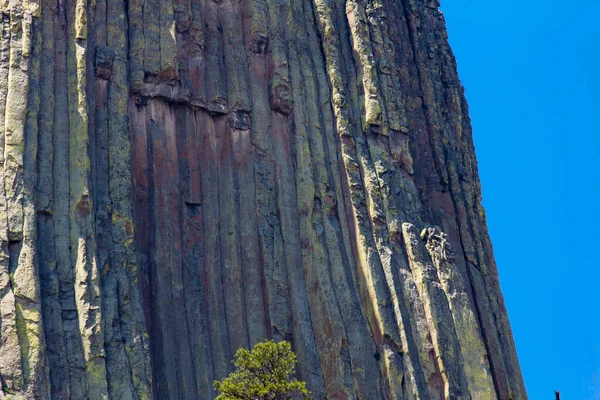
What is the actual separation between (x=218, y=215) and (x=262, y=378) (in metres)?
12.3

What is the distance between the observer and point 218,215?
56562mm

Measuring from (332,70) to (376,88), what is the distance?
93.3 inches

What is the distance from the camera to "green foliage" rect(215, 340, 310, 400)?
45531 mm

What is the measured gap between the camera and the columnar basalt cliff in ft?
161

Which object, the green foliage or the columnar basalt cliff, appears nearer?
the green foliage

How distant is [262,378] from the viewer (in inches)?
1811

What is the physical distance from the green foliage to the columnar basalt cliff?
4.63 metres

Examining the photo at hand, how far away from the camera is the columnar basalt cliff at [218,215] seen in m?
49.1

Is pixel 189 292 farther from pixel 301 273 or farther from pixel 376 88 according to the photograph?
pixel 376 88

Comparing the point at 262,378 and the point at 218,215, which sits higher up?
the point at 218,215

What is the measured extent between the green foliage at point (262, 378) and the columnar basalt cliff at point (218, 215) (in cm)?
463

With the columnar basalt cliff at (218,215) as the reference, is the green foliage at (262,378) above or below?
below

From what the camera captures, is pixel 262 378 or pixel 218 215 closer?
pixel 262 378

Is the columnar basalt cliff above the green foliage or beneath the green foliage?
above
